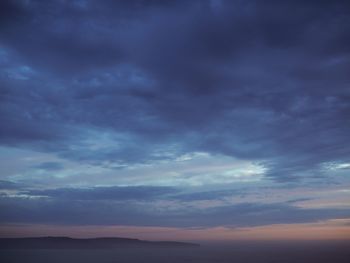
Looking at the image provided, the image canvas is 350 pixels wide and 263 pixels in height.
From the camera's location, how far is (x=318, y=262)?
334 feet

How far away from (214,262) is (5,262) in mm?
67398

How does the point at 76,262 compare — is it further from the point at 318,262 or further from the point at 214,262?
the point at 318,262

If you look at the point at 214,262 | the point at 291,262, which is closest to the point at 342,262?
the point at 291,262

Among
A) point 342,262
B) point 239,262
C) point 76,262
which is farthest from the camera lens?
point 76,262

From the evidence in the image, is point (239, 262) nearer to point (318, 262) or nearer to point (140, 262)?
point (318, 262)

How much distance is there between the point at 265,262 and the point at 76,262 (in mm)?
62724

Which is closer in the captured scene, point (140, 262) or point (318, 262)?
point (318, 262)

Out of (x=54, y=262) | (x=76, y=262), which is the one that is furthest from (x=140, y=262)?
(x=54, y=262)

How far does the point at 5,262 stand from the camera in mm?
113188

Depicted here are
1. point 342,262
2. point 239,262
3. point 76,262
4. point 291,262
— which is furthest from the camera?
point 76,262

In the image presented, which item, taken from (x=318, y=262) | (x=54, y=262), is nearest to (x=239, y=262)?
(x=318, y=262)

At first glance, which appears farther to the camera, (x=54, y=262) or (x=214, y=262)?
(x=54, y=262)

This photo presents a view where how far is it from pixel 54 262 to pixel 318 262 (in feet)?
280

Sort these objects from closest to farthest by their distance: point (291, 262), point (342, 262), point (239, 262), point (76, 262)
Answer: point (342, 262)
point (291, 262)
point (239, 262)
point (76, 262)
